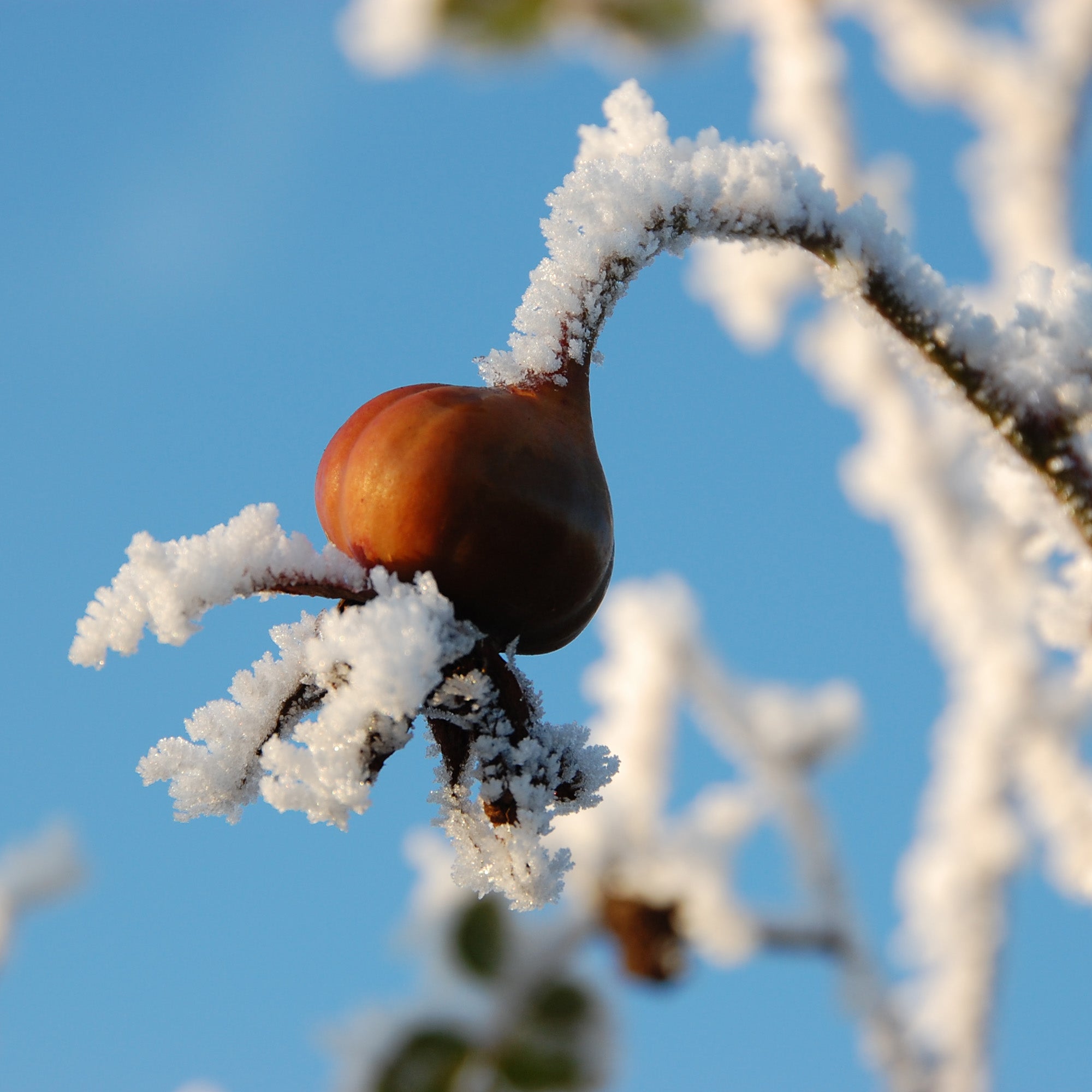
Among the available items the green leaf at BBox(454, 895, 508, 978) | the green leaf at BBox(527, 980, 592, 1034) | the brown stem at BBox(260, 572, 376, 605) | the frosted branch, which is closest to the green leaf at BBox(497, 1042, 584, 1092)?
the green leaf at BBox(527, 980, 592, 1034)

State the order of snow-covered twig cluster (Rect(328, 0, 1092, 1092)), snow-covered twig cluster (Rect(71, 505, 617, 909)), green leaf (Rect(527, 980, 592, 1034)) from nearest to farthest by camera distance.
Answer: snow-covered twig cluster (Rect(71, 505, 617, 909)) → green leaf (Rect(527, 980, 592, 1034)) → snow-covered twig cluster (Rect(328, 0, 1092, 1092))

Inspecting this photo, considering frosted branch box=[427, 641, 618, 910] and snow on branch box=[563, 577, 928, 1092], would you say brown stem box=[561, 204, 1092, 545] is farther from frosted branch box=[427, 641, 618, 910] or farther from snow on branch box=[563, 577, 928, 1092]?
snow on branch box=[563, 577, 928, 1092]

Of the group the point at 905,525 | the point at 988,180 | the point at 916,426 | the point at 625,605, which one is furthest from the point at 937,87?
the point at 625,605

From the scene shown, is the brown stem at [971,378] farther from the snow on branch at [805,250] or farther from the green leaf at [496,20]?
the green leaf at [496,20]

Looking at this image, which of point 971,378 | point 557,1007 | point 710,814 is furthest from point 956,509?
point 971,378

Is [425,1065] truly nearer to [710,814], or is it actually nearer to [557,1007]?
[557,1007]

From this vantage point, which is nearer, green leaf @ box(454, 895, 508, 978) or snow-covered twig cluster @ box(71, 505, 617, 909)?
snow-covered twig cluster @ box(71, 505, 617, 909)

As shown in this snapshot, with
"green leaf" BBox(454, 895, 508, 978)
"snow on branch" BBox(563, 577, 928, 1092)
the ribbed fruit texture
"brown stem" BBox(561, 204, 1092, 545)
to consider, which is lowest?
the ribbed fruit texture

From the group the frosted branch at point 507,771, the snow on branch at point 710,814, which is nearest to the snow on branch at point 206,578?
the frosted branch at point 507,771
